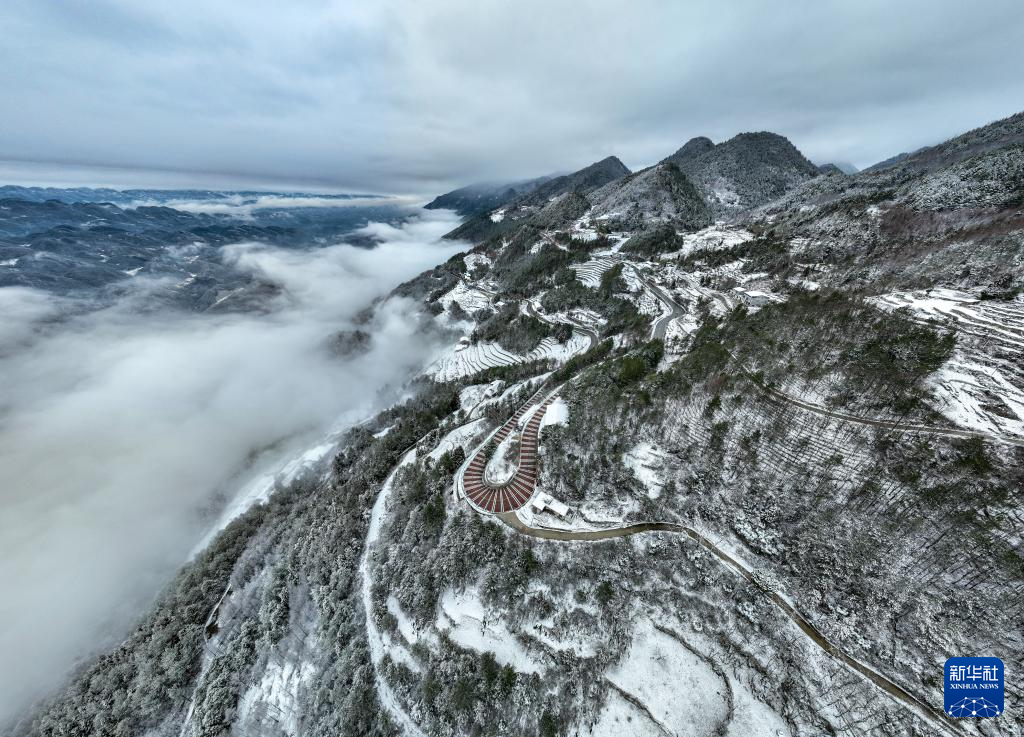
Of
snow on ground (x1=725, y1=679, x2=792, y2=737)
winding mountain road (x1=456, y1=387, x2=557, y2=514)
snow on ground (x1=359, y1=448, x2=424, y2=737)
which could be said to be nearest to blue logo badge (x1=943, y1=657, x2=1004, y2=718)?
snow on ground (x1=725, y1=679, x2=792, y2=737)

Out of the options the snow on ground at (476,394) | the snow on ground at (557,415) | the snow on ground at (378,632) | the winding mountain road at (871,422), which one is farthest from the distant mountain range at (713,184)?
the snow on ground at (378,632)

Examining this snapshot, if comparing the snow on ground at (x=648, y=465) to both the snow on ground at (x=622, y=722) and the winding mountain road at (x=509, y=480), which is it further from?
the snow on ground at (x=622, y=722)

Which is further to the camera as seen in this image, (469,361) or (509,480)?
(469,361)

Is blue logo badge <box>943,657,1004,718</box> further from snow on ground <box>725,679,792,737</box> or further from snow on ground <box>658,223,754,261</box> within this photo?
snow on ground <box>658,223,754,261</box>

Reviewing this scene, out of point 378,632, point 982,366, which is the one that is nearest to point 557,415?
point 378,632

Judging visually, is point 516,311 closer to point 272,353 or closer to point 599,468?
point 599,468

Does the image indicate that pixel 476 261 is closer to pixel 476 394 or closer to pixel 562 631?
pixel 476 394
